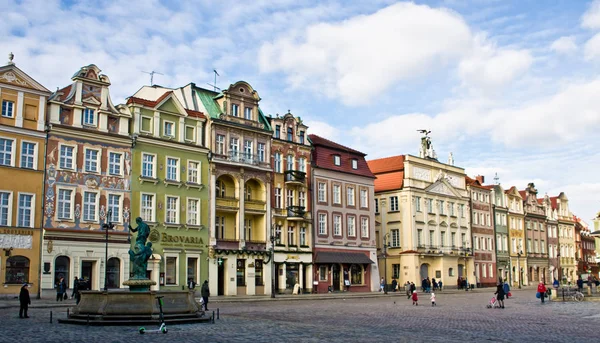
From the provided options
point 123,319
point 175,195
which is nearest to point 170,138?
point 175,195

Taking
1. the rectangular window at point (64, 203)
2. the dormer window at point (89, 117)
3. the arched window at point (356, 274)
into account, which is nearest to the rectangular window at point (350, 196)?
the arched window at point (356, 274)

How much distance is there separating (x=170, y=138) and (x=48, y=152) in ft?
30.8

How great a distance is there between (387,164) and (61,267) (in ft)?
136

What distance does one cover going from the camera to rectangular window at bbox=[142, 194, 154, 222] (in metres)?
47.4

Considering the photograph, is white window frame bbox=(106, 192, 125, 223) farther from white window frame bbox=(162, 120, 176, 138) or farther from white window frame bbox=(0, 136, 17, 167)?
white window frame bbox=(0, 136, 17, 167)

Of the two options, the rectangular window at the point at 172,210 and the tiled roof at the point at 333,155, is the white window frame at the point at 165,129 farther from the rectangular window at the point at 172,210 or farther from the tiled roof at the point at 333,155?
the tiled roof at the point at 333,155

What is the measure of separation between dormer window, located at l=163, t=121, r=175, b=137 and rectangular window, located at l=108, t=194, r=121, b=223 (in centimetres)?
620

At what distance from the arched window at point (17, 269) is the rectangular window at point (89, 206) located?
4.71m

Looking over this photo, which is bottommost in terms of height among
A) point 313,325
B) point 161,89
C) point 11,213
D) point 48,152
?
point 313,325

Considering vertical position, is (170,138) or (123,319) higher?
(170,138)

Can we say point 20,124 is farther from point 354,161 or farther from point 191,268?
point 354,161

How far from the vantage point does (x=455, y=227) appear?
7838 centimetres

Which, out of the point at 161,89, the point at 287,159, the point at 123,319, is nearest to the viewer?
the point at 123,319

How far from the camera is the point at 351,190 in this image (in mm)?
64688
